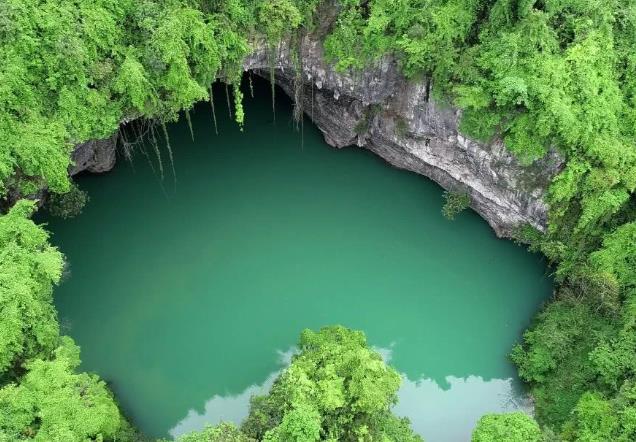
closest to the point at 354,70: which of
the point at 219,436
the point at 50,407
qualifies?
the point at 219,436

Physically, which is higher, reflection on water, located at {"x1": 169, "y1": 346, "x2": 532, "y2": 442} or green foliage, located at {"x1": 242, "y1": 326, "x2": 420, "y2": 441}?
reflection on water, located at {"x1": 169, "y1": 346, "x2": 532, "y2": 442}

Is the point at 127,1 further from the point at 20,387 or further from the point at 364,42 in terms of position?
the point at 20,387

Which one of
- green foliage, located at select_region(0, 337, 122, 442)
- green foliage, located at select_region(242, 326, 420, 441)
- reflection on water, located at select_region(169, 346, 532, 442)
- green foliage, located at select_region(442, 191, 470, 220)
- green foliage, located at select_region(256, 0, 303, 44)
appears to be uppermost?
green foliage, located at select_region(256, 0, 303, 44)

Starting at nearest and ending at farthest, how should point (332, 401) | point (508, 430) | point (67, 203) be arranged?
point (332, 401)
point (508, 430)
point (67, 203)

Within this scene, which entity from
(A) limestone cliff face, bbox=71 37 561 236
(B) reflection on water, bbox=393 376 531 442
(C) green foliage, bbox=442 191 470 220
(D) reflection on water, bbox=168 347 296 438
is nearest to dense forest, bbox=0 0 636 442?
(A) limestone cliff face, bbox=71 37 561 236

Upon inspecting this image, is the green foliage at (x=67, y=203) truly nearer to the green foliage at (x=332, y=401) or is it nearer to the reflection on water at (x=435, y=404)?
the reflection on water at (x=435, y=404)

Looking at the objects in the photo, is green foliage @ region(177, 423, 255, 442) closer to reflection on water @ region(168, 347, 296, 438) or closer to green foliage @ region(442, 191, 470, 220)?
reflection on water @ region(168, 347, 296, 438)

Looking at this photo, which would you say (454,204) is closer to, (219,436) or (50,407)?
(219,436)
